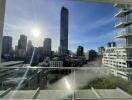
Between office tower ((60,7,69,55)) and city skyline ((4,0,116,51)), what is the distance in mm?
98

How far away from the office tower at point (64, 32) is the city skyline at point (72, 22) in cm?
10

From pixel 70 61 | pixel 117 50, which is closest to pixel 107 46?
pixel 117 50

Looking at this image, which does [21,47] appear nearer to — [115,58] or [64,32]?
[64,32]

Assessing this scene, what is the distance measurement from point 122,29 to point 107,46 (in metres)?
0.57

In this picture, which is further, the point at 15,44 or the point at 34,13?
the point at 34,13

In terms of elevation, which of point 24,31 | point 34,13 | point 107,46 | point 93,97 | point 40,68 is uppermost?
point 34,13

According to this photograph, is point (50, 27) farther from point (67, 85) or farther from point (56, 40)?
point (67, 85)

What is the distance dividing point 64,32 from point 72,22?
32 cm

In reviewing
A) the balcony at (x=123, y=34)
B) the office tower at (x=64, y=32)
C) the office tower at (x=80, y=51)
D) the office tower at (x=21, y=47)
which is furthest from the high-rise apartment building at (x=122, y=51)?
the office tower at (x=21, y=47)

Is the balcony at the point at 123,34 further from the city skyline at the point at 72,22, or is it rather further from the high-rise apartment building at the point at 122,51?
the city skyline at the point at 72,22

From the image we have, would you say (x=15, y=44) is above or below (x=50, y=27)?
below

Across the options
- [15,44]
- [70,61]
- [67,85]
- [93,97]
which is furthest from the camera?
[70,61]

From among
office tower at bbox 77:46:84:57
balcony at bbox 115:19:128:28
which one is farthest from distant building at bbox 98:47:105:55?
balcony at bbox 115:19:128:28

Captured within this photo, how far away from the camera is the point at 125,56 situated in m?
3.47
